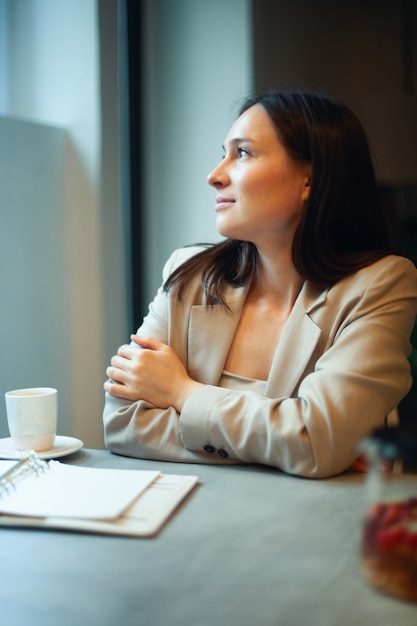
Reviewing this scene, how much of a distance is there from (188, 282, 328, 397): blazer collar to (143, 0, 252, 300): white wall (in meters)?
0.91

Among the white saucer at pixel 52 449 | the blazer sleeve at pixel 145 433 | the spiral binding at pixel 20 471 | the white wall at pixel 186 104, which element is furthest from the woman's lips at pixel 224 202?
the white wall at pixel 186 104

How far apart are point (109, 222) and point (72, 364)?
506mm

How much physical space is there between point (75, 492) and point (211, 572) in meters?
0.31

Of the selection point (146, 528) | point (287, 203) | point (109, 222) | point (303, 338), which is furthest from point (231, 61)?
point (146, 528)

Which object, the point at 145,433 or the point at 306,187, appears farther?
the point at 306,187

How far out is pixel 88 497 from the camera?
3.16 feet

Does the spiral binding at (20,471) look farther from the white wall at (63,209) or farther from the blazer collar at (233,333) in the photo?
the white wall at (63,209)

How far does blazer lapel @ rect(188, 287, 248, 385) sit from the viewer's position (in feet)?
4.99

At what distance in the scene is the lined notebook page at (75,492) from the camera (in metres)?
0.91

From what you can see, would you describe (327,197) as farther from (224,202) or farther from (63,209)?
(63,209)

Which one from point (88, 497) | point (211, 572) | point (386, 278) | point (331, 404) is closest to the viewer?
point (211, 572)

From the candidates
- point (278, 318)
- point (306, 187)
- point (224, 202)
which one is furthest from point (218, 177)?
point (278, 318)

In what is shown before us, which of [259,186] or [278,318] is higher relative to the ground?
[259,186]

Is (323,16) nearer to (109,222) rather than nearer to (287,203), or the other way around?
(109,222)
